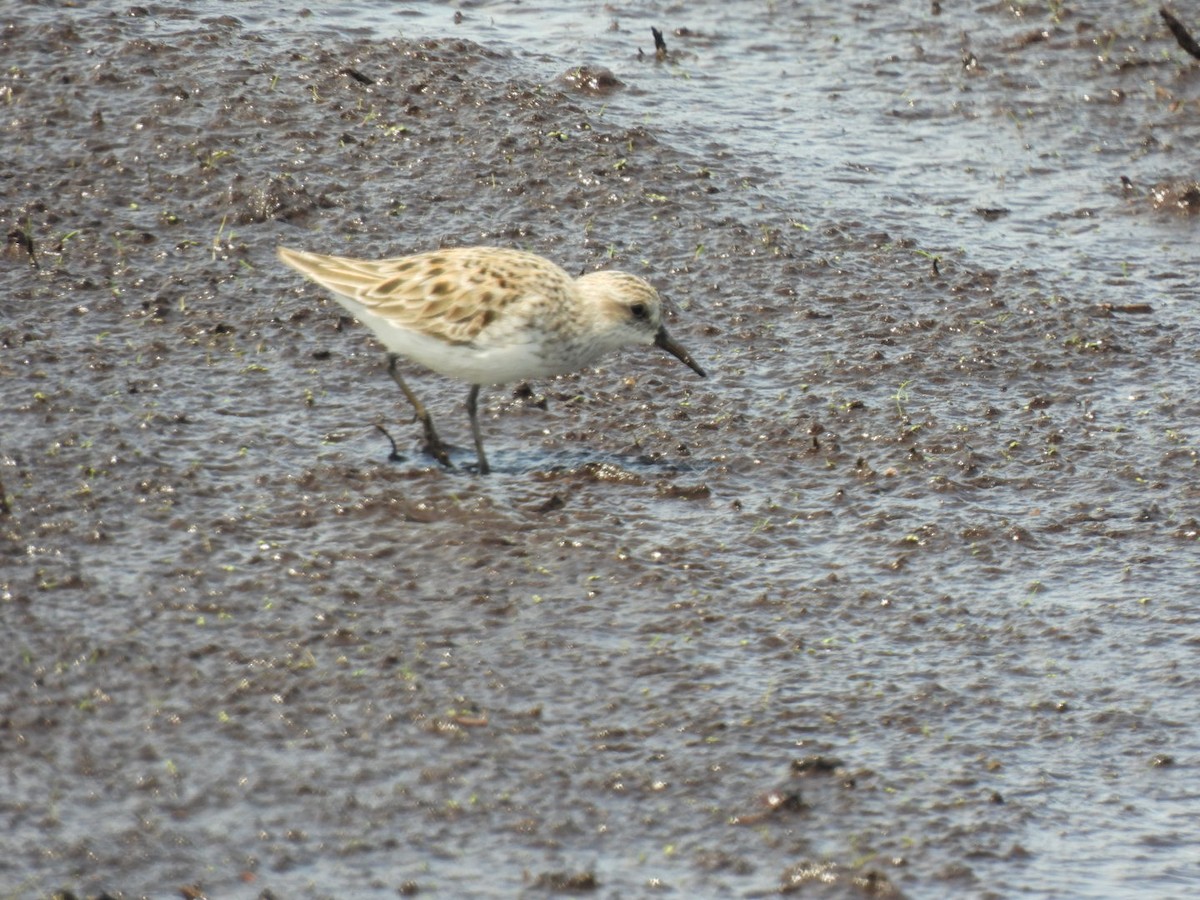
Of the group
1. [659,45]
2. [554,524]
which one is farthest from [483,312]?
[659,45]

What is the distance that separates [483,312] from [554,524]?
107 cm

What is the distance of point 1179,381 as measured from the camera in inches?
386

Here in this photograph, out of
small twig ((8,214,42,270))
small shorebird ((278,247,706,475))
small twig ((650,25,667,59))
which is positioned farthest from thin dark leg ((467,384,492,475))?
small twig ((650,25,667,59))

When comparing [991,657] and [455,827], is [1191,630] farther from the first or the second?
Answer: [455,827]

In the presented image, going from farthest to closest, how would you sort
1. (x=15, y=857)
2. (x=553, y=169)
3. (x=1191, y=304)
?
1. (x=553, y=169)
2. (x=1191, y=304)
3. (x=15, y=857)

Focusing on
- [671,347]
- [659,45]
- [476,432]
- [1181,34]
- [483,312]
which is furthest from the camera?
[659,45]

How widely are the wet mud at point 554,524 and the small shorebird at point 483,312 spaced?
0.51 meters

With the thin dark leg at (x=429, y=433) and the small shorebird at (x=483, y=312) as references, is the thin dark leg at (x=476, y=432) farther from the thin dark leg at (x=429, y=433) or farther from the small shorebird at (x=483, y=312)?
the thin dark leg at (x=429, y=433)

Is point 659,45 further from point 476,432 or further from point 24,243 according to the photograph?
point 476,432

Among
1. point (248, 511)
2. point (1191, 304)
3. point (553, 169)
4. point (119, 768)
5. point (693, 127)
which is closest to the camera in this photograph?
point (119, 768)

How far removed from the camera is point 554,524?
8.27 m

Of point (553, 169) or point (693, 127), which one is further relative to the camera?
point (693, 127)

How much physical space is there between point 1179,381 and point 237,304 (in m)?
5.21

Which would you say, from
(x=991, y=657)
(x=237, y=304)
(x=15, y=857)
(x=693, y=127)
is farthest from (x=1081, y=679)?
(x=693, y=127)
